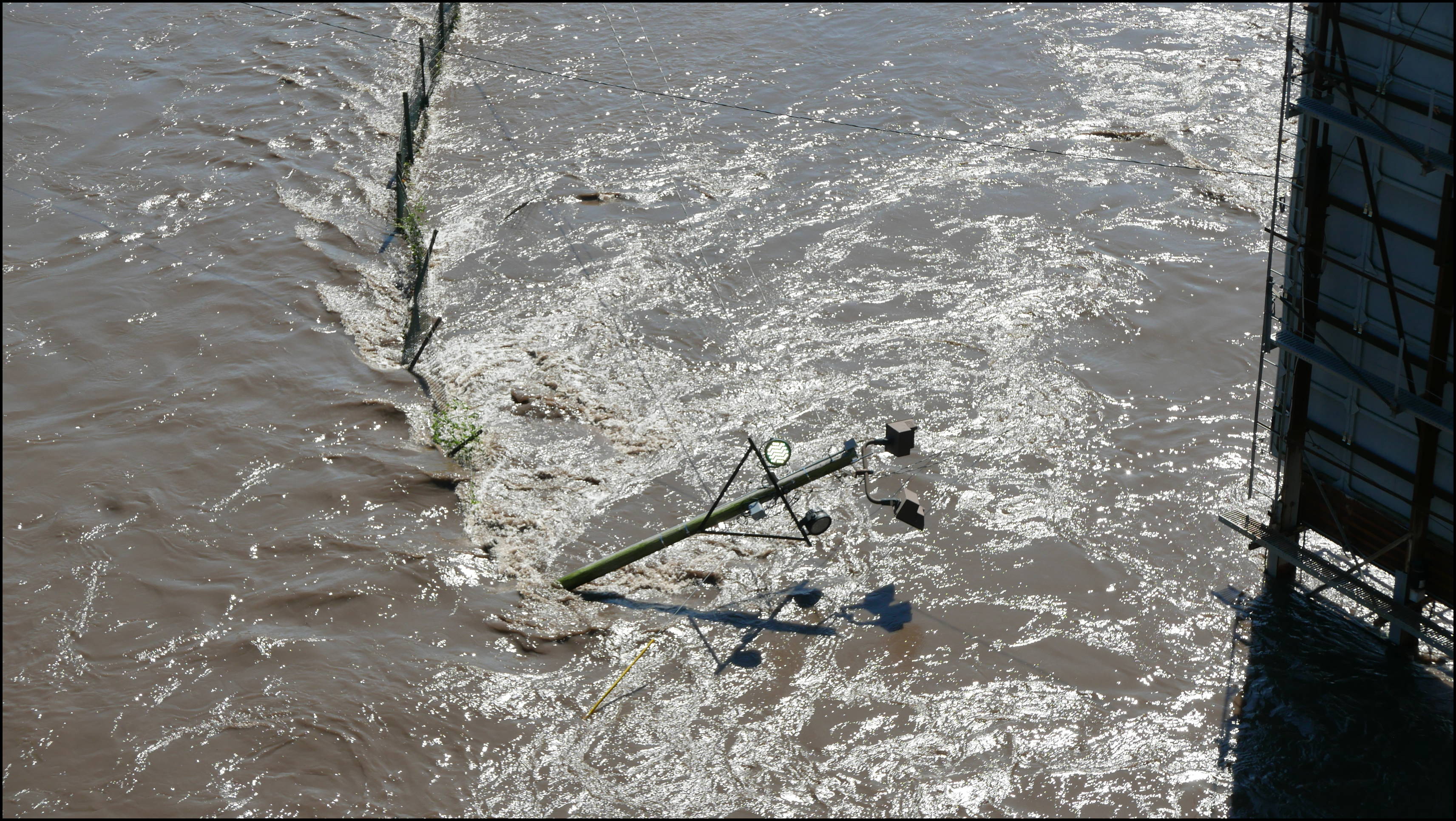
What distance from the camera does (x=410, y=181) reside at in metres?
20.1

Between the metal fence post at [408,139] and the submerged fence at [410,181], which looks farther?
the metal fence post at [408,139]

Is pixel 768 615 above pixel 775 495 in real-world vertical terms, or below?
below

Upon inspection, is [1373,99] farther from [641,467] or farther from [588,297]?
[588,297]

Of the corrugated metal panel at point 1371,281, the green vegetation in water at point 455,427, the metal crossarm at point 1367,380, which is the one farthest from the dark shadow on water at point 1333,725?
the green vegetation in water at point 455,427

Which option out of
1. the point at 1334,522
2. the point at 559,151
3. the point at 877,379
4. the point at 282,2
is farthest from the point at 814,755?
the point at 282,2

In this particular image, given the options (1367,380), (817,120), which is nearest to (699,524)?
(1367,380)

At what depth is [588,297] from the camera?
16.6 metres

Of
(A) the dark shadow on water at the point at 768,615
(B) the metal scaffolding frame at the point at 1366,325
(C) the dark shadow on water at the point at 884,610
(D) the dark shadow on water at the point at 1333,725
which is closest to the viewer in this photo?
(B) the metal scaffolding frame at the point at 1366,325

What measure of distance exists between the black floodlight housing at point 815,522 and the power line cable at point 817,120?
12023 millimetres

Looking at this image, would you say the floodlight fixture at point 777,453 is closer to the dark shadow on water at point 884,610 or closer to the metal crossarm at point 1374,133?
the dark shadow on water at point 884,610

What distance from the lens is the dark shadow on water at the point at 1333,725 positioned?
30.0 feet

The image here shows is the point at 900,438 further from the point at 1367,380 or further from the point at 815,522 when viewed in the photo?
the point at 1367,380

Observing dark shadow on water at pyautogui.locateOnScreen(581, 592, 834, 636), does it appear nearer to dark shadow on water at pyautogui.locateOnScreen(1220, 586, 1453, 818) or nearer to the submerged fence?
dark shadow on water at pyautogui.locateOnScreen(1220, 586, 1453, 818)

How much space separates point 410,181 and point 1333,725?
1636cm
